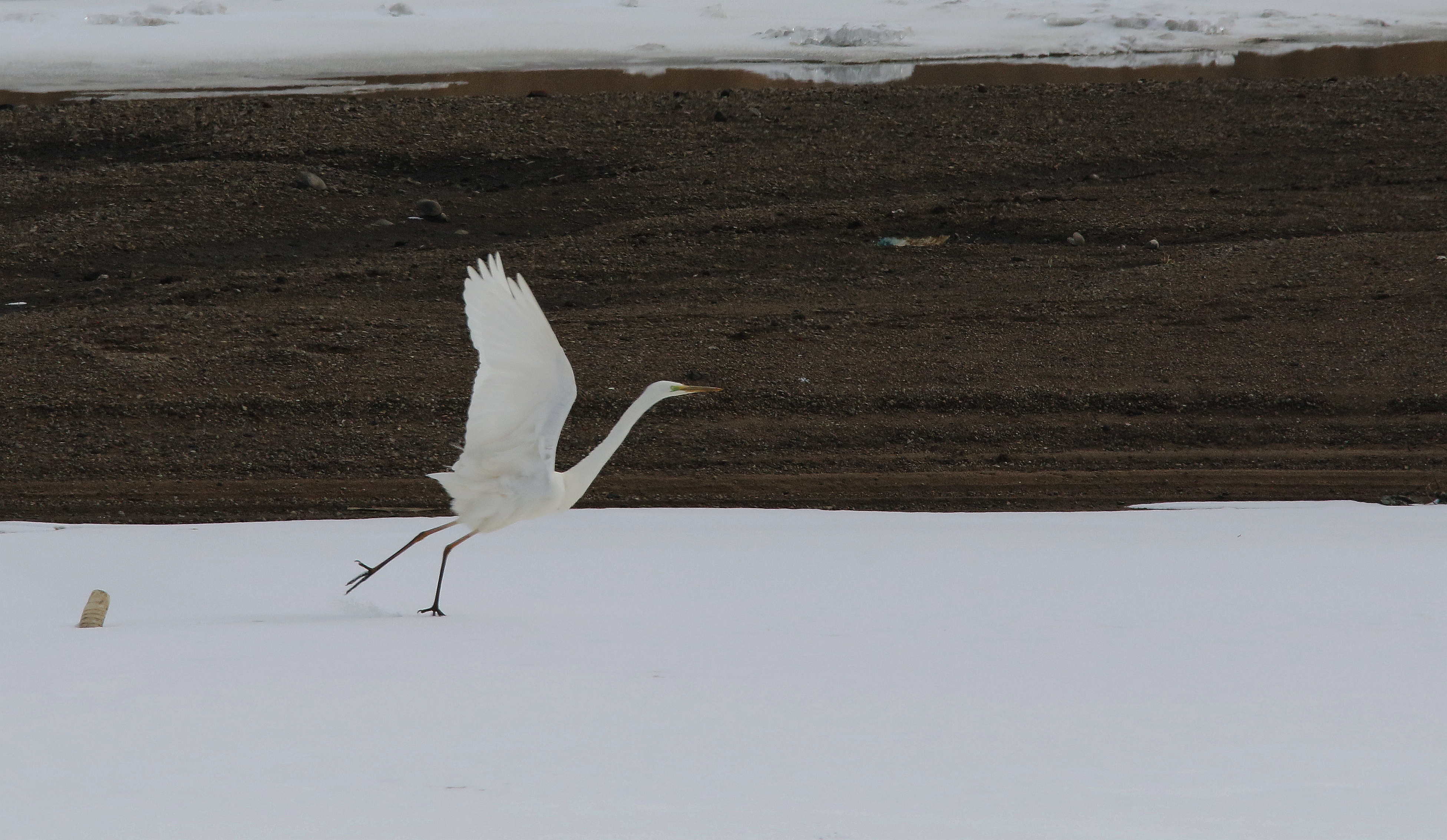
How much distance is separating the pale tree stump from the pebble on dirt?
8.35 metres

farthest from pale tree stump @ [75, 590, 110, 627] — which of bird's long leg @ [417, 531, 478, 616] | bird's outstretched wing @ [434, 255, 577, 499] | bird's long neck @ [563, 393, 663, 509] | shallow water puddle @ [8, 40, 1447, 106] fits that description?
shallow water puddle @ [8, 40, 1447, 106]

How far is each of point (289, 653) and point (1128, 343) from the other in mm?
7264

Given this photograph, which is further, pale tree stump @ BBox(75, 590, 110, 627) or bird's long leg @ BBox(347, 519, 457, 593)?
bird's long leg @ BBox(347, 519, 457, 593)

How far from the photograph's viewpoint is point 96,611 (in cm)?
400

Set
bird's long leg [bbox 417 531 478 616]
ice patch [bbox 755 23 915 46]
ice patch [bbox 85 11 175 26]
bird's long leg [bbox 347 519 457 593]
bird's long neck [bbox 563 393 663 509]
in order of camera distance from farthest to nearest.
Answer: ice patch [bbox 85 11 175 26] < ice patch [bbox 755 23 915 46] < bird's long leg [bbox 347 519 457 593] < bird's long neck [bbox 563 393 663 509] < bird's long leg [bbox 417 531 478 616]

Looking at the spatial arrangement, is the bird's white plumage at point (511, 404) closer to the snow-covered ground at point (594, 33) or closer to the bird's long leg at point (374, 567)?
the bird's long leg at point (374, 567)

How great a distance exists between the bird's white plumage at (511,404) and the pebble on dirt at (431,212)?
26.2 ft

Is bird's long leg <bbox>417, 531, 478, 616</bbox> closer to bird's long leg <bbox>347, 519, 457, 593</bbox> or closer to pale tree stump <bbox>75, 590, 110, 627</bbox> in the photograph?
bird's long leg <bbox>347, 519, 457, 593</bbox>

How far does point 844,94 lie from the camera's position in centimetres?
1506

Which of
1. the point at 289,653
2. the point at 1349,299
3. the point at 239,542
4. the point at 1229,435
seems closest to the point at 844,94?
the point at 1349,299

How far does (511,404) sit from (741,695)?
1.44 meters

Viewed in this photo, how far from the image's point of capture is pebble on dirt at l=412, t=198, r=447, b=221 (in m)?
12.3

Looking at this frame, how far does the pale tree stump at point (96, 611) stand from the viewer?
3898 mm

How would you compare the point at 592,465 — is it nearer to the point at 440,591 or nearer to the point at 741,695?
the point at 440,591
